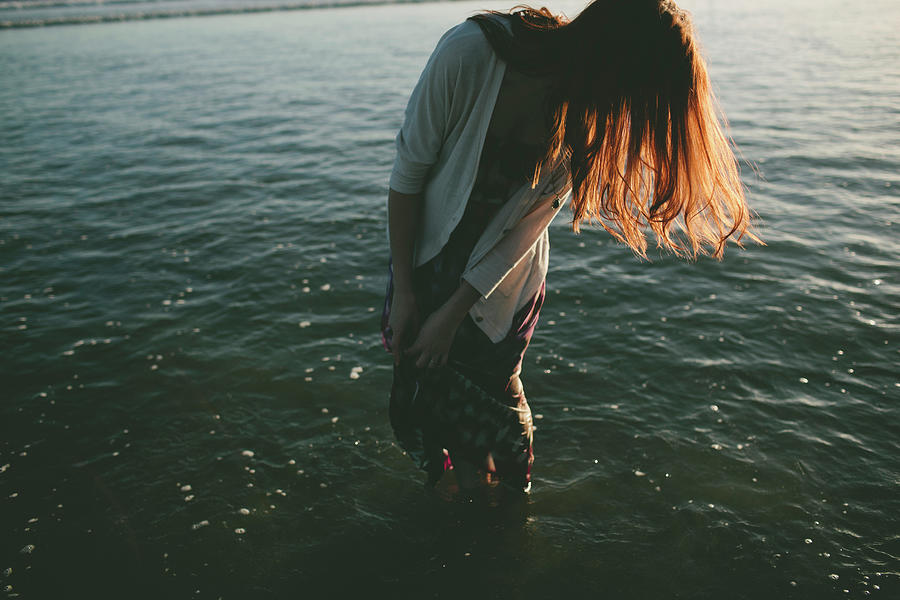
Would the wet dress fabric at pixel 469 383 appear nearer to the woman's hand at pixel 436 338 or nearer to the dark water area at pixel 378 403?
the woman's hand at pixel 436 338

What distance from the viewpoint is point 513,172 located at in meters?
2.41

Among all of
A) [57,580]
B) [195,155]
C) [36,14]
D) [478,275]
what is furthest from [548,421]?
[36,14]

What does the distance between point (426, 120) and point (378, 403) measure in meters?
3.26

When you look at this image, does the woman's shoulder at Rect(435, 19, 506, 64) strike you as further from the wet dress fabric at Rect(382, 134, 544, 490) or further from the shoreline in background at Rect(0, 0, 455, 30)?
the shoreline in background at Rect(0, 0, 455, 30)

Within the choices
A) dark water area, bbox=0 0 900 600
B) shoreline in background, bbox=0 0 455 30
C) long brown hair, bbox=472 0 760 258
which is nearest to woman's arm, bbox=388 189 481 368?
long brown hair, bbox=472 0 760 258

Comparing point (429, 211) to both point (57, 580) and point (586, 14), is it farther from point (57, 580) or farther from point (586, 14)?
point (57, 580)

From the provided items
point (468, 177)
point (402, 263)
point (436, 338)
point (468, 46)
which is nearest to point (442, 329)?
point (436, 338)

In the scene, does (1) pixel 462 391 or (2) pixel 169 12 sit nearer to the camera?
(1) pixel 462 391

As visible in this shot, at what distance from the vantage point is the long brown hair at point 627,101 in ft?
6.38

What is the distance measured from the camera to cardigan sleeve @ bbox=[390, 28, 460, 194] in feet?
Result: 6.84

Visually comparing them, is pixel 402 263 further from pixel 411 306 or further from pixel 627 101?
pixel 627 101

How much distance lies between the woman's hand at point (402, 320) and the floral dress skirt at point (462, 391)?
8cm

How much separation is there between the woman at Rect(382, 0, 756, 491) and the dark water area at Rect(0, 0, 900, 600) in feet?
4.29

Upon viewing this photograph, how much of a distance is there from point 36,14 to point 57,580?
77525mm
